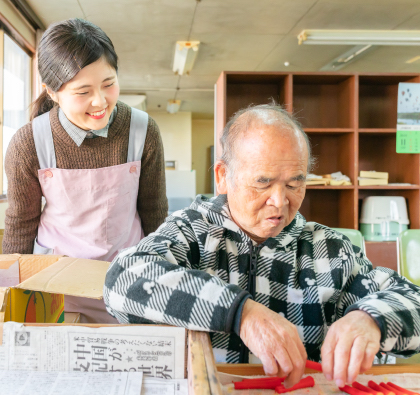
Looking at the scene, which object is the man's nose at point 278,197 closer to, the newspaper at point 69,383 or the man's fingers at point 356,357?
the man's fingers at point 356,357

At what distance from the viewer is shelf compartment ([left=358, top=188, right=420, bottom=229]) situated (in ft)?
11.1

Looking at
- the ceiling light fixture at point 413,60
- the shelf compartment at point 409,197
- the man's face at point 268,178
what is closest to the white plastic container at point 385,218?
the shelf compartment at point 409,197

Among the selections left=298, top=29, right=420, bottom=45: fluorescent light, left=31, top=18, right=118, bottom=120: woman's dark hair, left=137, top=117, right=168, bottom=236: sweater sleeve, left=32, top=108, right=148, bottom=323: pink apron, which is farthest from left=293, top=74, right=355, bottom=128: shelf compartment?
left=31, top=18, right=118, bottom=120: woman's dark hair

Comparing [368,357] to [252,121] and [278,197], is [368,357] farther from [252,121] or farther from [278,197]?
[252,121]

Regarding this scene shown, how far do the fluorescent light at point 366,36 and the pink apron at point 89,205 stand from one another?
3762mm

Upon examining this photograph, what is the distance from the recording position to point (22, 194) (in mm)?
1360

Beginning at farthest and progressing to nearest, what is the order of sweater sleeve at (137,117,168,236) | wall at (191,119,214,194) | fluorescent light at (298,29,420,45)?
1. wall at (191,119,214,194)
2. fluorescent light at (298,29,420,45)
3. sweater sleeve at (137,117,168,236)

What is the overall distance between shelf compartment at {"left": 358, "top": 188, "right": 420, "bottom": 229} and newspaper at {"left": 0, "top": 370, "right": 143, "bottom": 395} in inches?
127

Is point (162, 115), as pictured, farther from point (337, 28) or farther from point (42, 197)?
point (42, 197)

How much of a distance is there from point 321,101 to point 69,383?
131 inches

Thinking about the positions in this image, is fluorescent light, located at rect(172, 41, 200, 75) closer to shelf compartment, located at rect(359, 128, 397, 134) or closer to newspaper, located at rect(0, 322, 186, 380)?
shelf compartment, located at rect(359, 128, 397, 134)

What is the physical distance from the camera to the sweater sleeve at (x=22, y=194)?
1.33m

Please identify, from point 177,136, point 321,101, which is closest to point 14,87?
point 321,101

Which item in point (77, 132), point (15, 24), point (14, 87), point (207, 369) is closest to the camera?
point (207, 369)
